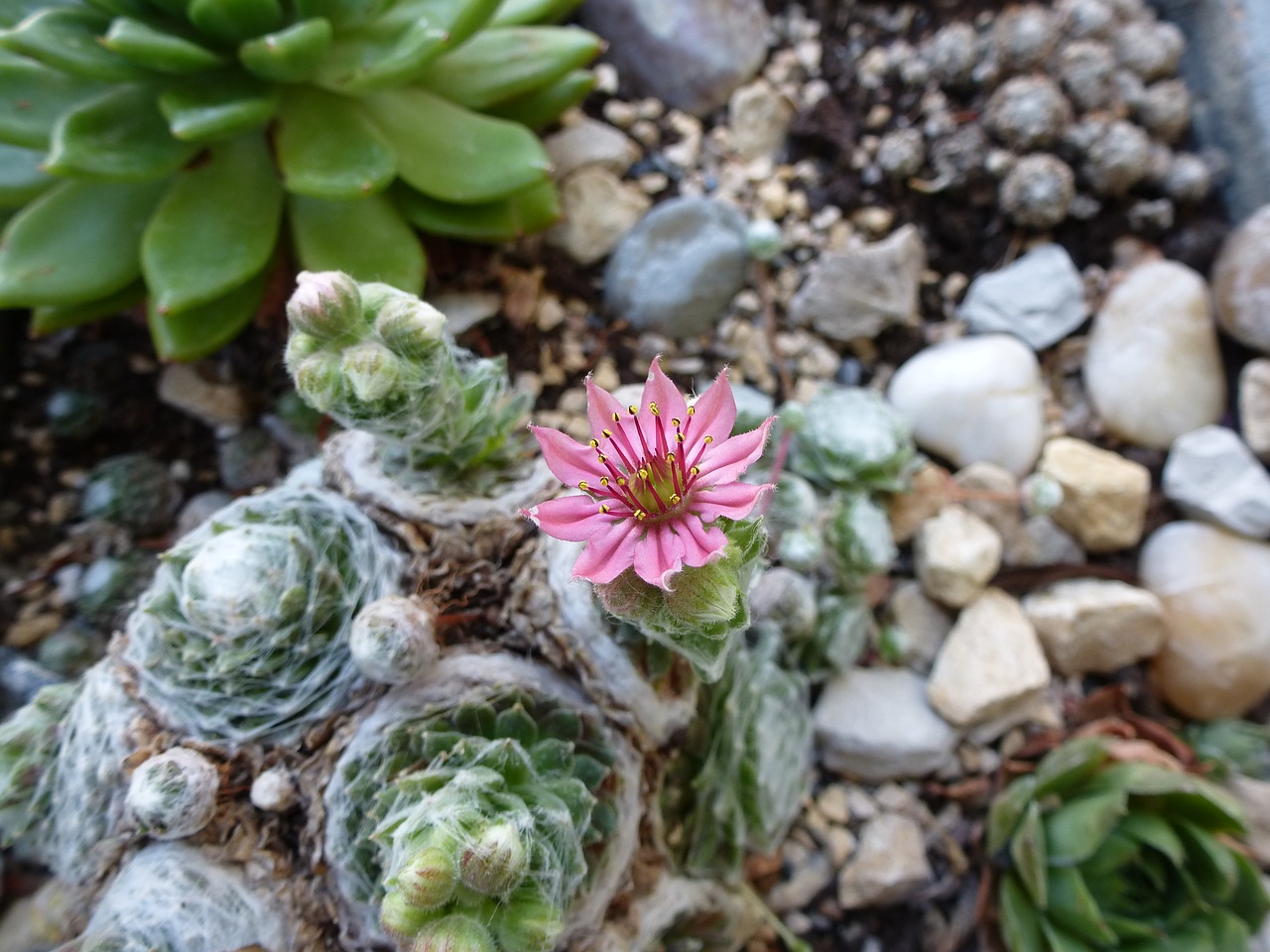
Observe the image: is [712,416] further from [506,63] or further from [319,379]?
[506,63]

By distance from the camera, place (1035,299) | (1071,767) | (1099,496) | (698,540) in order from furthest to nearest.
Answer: (1035,299) → (1099,496) → (1071,767) → (698,540)

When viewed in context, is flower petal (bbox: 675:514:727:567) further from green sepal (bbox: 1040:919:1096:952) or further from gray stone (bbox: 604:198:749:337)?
green sepal (bbox: 1040:919:1096:952)

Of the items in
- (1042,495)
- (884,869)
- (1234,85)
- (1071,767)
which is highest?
(1234,85)

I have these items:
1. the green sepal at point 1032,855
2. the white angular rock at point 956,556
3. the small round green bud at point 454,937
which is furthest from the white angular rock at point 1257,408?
the small round green bud at point 454,937

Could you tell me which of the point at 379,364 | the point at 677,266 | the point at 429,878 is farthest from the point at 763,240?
the point at 429,878

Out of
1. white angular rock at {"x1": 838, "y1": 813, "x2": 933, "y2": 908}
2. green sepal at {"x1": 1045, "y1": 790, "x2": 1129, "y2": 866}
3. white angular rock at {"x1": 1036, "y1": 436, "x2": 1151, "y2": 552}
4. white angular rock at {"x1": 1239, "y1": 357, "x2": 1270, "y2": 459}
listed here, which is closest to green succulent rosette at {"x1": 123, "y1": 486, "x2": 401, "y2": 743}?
white angular rock at {"x1": 838, "y1": 813, "x2": 933, "y2": 908}
